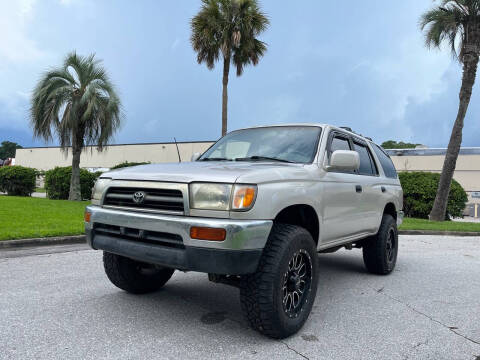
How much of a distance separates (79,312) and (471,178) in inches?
1378

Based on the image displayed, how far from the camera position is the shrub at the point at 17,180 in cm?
2044

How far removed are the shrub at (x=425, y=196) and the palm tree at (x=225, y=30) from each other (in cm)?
865

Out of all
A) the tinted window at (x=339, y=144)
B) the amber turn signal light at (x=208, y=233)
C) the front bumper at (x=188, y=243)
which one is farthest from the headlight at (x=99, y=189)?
the tinted window at (x=339, y=144)

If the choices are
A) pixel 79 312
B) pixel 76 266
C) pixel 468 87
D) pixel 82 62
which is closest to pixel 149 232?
pixel 79 312

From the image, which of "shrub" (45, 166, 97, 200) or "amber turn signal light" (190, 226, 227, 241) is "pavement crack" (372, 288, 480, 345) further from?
"shrub" (45, 166, 97, 200)

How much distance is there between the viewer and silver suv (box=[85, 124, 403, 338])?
9.11 ft

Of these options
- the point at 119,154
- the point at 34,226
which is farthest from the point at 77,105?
the point at 119,154

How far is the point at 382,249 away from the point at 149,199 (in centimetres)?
349

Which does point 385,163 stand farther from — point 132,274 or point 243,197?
point 132,274

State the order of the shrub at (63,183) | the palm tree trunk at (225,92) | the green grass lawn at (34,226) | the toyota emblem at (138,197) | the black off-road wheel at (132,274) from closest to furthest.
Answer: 1. the toyota emblem at (138,197)
2. the black off-road wheel at (132,274)
3. the green grass lawn at (34,226)
4. the palm tree trunk at (225,92)
5. the shrub at (63,183)

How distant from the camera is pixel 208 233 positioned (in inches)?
107

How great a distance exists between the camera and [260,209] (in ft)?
9.36

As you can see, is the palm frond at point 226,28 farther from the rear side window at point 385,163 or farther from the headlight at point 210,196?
the headlight at point 210,196

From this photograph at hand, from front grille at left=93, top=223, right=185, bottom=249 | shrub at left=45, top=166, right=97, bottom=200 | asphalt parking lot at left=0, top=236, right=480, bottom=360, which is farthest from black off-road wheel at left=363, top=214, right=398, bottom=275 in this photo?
shrub at left=45, top=166, right=97, bottom=200
